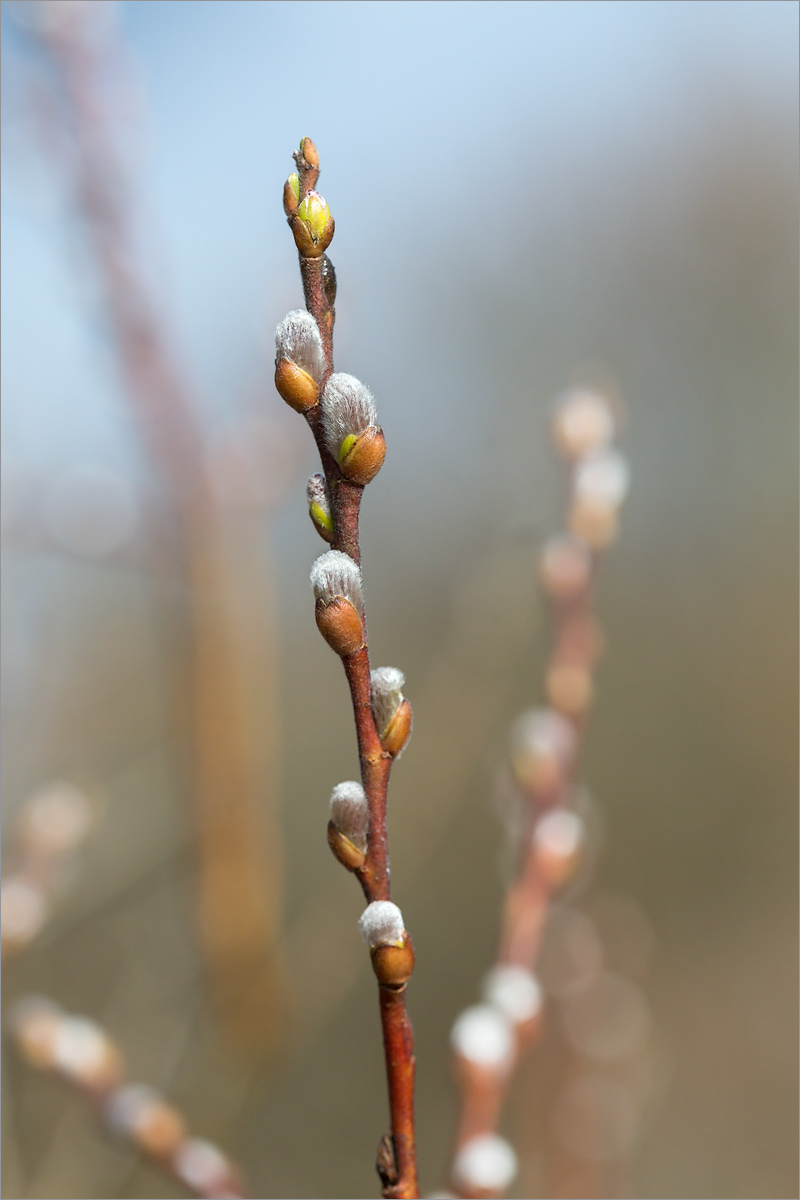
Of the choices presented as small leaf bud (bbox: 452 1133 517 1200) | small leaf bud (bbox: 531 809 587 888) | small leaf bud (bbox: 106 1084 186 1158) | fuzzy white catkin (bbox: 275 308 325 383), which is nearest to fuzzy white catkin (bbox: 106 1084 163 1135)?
small leaf bud (bbox: 106 1084 186 1158)

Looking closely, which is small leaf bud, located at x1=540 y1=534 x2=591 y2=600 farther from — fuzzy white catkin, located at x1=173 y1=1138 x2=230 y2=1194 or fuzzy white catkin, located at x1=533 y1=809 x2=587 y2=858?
fuzzy white catkin, located at x1=173 y1=1138 x2=230 y2=1194

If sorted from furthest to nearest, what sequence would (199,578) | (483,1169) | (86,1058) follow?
(199,578) < (86,1058) < (483,1169)

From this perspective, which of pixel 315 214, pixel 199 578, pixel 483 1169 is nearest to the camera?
pixel 315 214

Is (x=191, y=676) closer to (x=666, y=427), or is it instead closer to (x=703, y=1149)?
(x=703, y=1149)

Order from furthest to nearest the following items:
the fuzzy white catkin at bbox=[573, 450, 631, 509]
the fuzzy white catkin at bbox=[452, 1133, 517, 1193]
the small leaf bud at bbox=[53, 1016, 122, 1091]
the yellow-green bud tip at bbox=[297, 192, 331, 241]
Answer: the fuzzy white catkin at bbox=[573, 450, 631, 509]
the small leaf bud at bbox=[53, 1016, 122, 1091]
the fuzzy white catkin at bbox=[452, 1133, 517, 1193]
the yellow-green bud tip at bbox=[297, 192, 331, 241]

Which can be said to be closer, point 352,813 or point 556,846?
point 352,813

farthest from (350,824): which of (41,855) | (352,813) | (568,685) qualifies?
(41,855)

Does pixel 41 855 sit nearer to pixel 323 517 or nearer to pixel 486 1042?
pixel 486 1042
